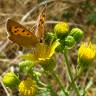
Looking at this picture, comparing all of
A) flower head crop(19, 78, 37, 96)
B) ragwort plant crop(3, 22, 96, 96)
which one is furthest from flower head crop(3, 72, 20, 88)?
flower head crop(19, 78, 37, 96)

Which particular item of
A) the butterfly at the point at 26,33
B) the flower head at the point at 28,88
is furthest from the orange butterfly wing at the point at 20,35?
the flower head at the point at 28,88

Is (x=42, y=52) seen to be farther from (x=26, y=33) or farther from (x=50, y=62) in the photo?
(x=26, y=33)

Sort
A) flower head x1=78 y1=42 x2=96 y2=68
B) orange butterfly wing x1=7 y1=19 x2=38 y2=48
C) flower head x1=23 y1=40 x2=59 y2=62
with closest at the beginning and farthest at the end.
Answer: orange butterfly wing x1=7 y1=19 x2=38 y2=48 → flower head x1=23 y1=40 x2=59 y2=62 → flower head x1=78 y1=42 x2=96 y2=68

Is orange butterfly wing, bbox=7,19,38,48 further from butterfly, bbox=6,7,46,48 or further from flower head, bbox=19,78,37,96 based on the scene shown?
flower head, bbox=19,78,37,96

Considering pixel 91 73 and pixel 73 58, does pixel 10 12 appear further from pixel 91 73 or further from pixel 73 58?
pixel 91 73

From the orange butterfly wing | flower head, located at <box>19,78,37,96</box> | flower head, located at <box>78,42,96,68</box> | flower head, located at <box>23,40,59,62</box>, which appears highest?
the orange butterfly wing

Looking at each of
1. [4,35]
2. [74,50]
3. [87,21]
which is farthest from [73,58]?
[4,35]

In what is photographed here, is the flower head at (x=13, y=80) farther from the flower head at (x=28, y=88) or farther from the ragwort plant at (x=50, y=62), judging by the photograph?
the flower head at (x=28, y=88)
